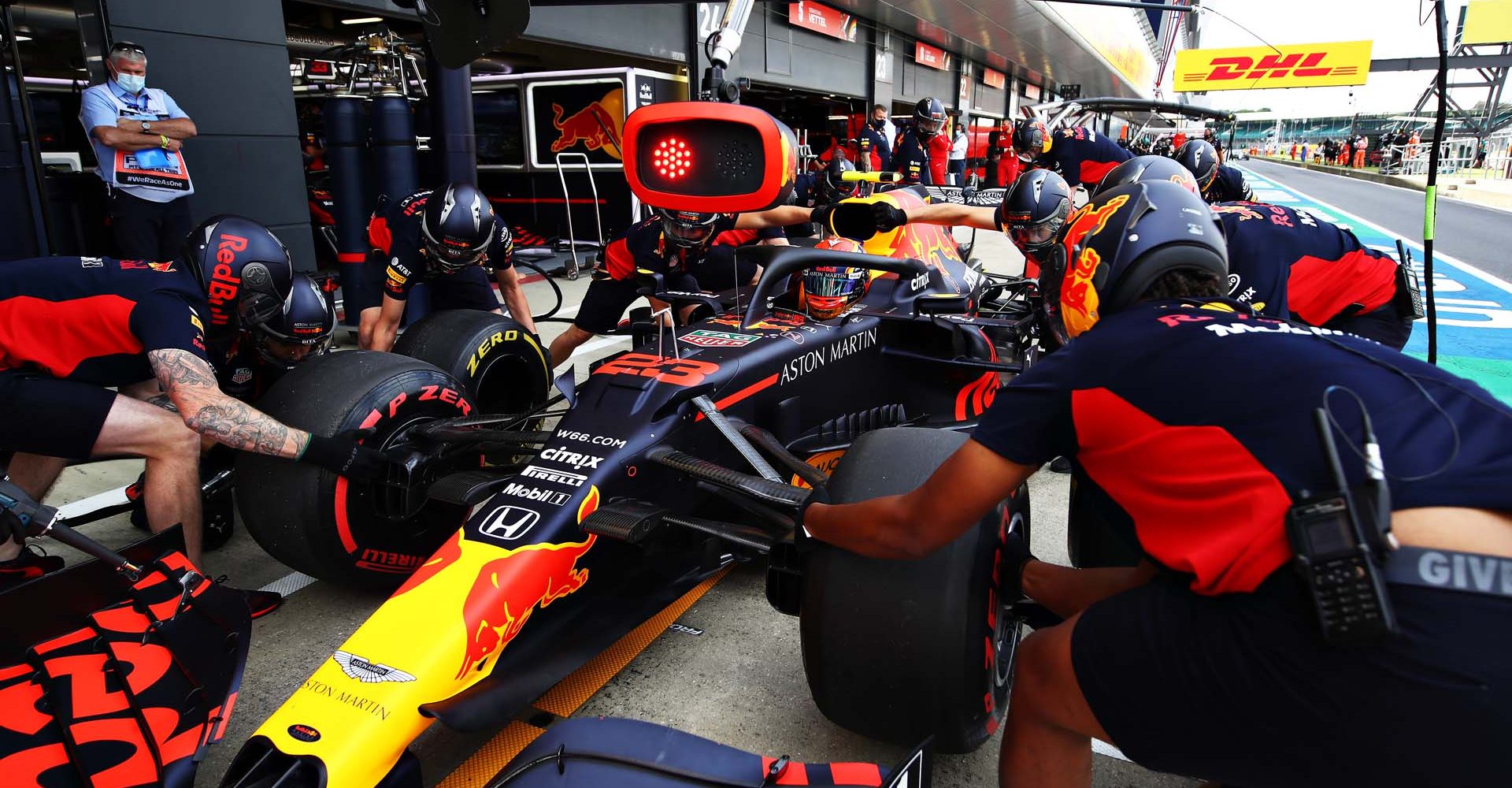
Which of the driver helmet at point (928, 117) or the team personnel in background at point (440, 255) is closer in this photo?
the team personnel in background at point (440, 255)

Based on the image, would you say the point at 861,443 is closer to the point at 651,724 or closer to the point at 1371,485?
the point at 651,724

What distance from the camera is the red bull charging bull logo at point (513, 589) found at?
2096 mm

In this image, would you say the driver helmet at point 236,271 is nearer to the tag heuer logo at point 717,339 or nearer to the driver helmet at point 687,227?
the tag heuer logo at point 717,339

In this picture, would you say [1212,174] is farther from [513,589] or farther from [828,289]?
[513,589]

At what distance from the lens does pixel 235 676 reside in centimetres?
218

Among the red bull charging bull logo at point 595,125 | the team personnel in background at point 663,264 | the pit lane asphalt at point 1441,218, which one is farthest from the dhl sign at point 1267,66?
the team personnel in background at point 663,264

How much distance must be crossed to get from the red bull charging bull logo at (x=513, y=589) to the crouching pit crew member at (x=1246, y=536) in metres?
1.04

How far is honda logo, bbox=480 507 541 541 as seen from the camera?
232cm

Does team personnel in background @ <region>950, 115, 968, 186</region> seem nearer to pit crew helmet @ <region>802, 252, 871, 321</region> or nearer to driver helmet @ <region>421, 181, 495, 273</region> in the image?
A: driver helmet @ <region>421, 181, 495, 273</region>

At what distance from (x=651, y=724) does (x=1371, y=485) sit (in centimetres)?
124

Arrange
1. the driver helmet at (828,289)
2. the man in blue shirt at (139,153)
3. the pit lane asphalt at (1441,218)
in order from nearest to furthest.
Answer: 1. the driver helmet at (828,289)
2. the man in blue shirt at (139,153)
3. the pit lane asphalt at (1441,218)

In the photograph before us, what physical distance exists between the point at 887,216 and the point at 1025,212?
32.1 inches

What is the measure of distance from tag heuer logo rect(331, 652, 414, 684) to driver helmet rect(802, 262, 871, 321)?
2203 millimetres

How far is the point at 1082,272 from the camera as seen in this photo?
6.07ft
